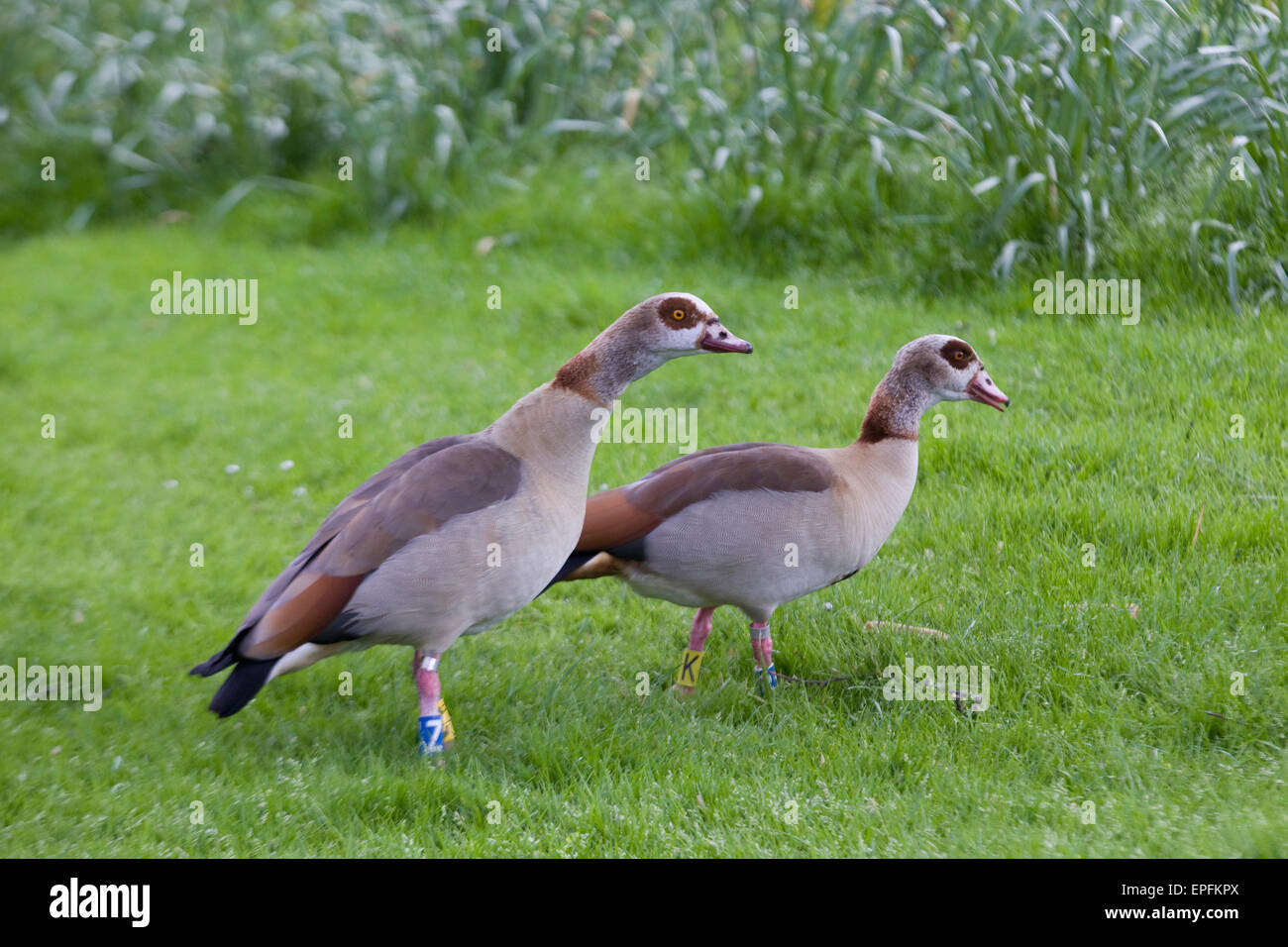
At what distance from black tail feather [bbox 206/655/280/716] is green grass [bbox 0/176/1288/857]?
40cm

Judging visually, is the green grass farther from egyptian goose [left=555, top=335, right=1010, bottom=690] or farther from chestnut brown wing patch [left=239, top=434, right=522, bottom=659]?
chestnut brown wing patch [left=239, top=434, right=522, bottom=659]

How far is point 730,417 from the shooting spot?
679cm

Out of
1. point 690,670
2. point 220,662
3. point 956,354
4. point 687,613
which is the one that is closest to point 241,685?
point 220,662

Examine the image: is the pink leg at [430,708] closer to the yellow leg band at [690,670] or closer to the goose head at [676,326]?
the yellow leg band at [690,670]

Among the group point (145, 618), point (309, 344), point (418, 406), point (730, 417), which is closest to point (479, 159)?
point (309, 344)

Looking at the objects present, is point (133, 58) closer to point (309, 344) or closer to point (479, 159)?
point (479, 159)

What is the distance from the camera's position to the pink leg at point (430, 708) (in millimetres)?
4391

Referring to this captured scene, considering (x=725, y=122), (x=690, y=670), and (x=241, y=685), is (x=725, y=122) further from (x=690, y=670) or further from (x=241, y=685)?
(x=241, y=685)

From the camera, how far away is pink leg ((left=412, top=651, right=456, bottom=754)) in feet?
14.4

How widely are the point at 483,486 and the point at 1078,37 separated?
190 inches

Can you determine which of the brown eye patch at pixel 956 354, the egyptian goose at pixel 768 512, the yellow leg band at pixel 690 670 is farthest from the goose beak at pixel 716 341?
the yellow leg band at pixel 690 670

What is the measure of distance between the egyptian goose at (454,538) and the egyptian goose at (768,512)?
305 millimetres

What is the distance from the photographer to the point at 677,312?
4383 mm

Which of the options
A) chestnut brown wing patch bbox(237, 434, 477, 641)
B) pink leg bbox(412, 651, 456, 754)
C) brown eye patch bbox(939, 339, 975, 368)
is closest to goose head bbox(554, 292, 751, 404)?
chestnut brown wing patch bbox(237, 434, 477, 641)
